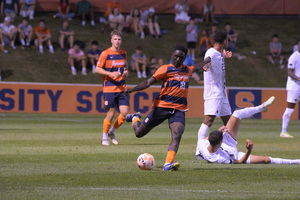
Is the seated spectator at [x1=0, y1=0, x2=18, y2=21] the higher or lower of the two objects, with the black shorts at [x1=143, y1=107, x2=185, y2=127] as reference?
higher

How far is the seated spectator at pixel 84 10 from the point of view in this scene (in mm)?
32125

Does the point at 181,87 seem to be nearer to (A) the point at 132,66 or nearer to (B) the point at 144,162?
(B) the point at 144,162

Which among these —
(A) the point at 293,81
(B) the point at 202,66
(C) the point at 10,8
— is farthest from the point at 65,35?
(B) the point at 202,66

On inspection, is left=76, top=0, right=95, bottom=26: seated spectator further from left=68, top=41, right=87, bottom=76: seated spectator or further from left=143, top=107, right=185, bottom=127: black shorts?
left=143, top=107, right=185, bottom=127: black shorts

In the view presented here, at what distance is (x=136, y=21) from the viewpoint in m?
31.9

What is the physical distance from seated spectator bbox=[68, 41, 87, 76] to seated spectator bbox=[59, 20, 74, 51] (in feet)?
3.30

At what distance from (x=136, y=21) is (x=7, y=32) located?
700cm

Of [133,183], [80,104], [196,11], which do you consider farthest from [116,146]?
[196,11]

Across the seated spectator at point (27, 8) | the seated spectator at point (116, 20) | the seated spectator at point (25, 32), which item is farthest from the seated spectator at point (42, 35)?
the seated spectator at point (116, 20)

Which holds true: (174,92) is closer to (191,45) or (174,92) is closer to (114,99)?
(114,99)

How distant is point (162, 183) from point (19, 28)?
72.7 ft

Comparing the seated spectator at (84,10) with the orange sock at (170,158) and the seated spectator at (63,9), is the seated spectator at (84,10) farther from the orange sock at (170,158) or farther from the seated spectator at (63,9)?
the orange sock at (170,158)

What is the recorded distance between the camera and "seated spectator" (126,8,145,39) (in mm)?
31578

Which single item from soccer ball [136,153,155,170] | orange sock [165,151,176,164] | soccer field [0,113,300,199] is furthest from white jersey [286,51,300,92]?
soccer ball [136,153,155,170]
